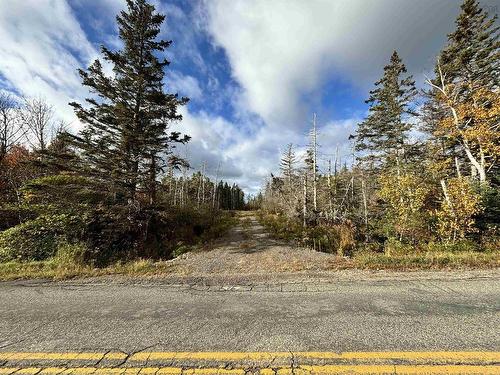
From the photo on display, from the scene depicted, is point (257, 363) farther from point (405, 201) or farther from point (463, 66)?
point (463, 66)

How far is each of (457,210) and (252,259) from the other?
347 inches

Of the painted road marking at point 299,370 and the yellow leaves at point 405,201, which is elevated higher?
the yellow leaves at point 405,201

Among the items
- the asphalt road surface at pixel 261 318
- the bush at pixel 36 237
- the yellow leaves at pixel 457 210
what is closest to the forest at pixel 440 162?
the yellow leaves at pixel 457 210

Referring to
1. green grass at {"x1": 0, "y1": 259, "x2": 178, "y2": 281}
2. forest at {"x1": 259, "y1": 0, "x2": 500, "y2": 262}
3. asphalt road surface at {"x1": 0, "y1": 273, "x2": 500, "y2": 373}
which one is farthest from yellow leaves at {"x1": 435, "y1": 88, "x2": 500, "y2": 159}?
green grass at {"x1": 0, "y1": 259, "x2": 178, "y2": 281}

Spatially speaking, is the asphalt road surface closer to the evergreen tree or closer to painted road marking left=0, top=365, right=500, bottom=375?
painted road marking left=0, top=365, right=500, bottom=375

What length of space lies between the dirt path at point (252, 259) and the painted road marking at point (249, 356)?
14.7 ft

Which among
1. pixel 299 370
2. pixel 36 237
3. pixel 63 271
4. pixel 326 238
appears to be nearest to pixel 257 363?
pixel 299 370

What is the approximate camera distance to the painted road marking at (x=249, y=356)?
9.24ft

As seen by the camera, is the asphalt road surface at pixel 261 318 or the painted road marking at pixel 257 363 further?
the asphalt road surface at pixel 261 318

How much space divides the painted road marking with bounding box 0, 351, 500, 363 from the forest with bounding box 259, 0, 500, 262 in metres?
7.68

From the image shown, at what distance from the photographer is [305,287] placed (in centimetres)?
562

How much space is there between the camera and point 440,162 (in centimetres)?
1423

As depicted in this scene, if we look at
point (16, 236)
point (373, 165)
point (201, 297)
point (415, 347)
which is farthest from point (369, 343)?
point (373, 165)

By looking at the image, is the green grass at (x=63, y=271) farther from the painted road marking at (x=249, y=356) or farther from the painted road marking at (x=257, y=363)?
the painted road marking at (x=257, y=363)
